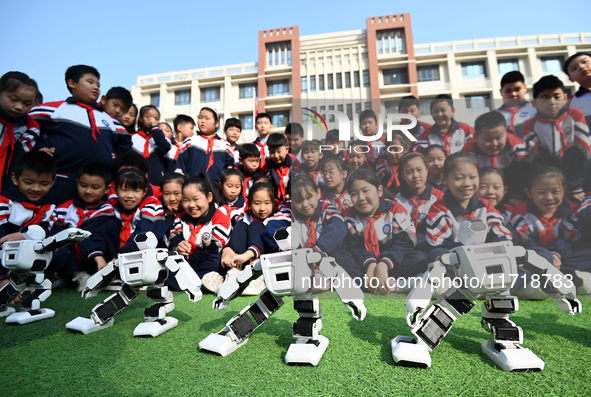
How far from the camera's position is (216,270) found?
335 cm

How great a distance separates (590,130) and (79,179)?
17.4 ft

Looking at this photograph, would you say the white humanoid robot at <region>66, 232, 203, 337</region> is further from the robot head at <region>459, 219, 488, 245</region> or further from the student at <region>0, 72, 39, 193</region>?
the student at <region>0, 72, 39, 193</region>

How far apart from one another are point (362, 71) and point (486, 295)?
19.1 m

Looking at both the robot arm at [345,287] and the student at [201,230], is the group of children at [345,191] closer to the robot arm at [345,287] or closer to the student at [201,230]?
the student at [201,230]

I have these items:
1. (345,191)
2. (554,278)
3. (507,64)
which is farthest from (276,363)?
(507,64)

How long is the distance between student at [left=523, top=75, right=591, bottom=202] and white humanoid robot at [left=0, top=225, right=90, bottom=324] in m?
4.24

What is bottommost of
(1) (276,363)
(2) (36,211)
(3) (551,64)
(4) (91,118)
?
(1) (276,363)

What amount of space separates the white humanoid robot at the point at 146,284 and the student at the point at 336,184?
1.88 m

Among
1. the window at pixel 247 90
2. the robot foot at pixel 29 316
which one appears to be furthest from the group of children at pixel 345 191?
the window at pixel 247 90

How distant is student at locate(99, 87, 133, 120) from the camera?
4.09 meters

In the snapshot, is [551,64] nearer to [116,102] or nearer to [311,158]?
[311,158]

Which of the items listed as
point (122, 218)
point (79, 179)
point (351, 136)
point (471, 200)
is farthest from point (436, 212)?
point (79, 179)

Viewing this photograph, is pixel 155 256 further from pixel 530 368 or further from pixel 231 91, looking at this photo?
pixel 231 91

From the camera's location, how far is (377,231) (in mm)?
3332
